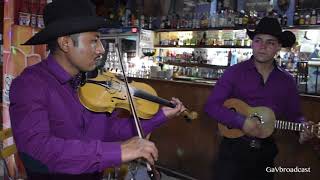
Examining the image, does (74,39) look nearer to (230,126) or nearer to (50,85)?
(50,85)

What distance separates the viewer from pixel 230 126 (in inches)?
103

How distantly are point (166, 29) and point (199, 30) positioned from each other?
697mm

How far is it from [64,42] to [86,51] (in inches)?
3.6

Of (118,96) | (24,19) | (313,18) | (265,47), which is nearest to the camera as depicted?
(118,96)

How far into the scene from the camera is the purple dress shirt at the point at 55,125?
118cm

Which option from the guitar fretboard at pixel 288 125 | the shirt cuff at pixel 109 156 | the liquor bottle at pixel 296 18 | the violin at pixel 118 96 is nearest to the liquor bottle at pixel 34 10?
the violin at pixel 118 96

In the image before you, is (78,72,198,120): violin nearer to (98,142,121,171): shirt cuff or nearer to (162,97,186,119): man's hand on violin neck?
(162,97,186,119): man's hand on violin neck

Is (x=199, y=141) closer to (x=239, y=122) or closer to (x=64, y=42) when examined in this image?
(x=239, y=122)

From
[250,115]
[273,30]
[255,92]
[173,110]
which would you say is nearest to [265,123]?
[250,115]

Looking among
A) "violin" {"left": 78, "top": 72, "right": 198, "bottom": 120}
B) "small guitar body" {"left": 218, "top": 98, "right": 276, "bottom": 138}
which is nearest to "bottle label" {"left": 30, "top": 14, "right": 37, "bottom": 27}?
"violin" {"left": 78, "top": 72, "right": 198, "bottom": 120}

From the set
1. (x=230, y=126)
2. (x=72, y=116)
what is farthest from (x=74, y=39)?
(x=230, y=126)

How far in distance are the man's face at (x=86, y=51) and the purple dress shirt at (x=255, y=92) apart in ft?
4.55

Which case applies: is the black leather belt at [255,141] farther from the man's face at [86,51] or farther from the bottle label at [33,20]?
the bottle label at [33,20]

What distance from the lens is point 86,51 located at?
56.3 inches
